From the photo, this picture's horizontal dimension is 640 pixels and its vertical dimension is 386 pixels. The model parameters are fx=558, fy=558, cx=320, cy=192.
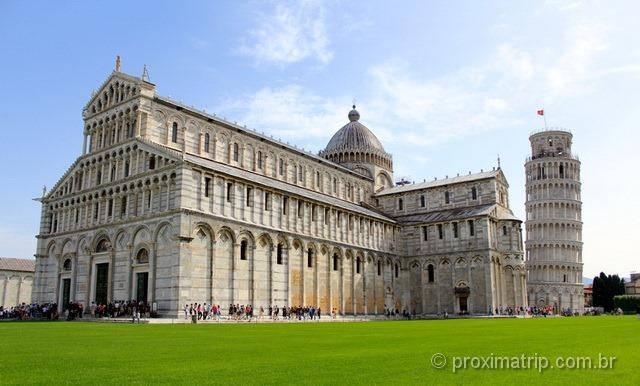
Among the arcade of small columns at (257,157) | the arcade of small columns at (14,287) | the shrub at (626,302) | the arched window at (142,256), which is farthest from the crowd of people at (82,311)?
the shrub at (626,302)

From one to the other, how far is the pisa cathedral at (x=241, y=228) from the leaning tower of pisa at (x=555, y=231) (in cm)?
2813

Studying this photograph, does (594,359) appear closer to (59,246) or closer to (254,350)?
Answer: (254,350)

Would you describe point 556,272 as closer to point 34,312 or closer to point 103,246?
point 103,246

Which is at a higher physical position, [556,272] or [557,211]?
[557,211]

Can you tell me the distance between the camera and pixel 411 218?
6800 cm

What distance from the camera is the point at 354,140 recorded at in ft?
249

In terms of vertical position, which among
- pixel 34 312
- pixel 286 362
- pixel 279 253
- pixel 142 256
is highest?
pixel 279 253

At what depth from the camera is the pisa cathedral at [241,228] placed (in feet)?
134

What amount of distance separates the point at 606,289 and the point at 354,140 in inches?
2164

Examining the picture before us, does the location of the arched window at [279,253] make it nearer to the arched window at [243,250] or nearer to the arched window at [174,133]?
the arched window at [243,250]

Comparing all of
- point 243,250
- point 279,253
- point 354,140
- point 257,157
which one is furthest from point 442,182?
point 243,250

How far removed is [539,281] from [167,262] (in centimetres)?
6936

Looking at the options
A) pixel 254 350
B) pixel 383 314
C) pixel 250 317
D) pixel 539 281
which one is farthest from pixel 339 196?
pixel 254 350

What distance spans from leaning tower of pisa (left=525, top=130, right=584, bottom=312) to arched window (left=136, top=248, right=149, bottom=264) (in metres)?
67.7
